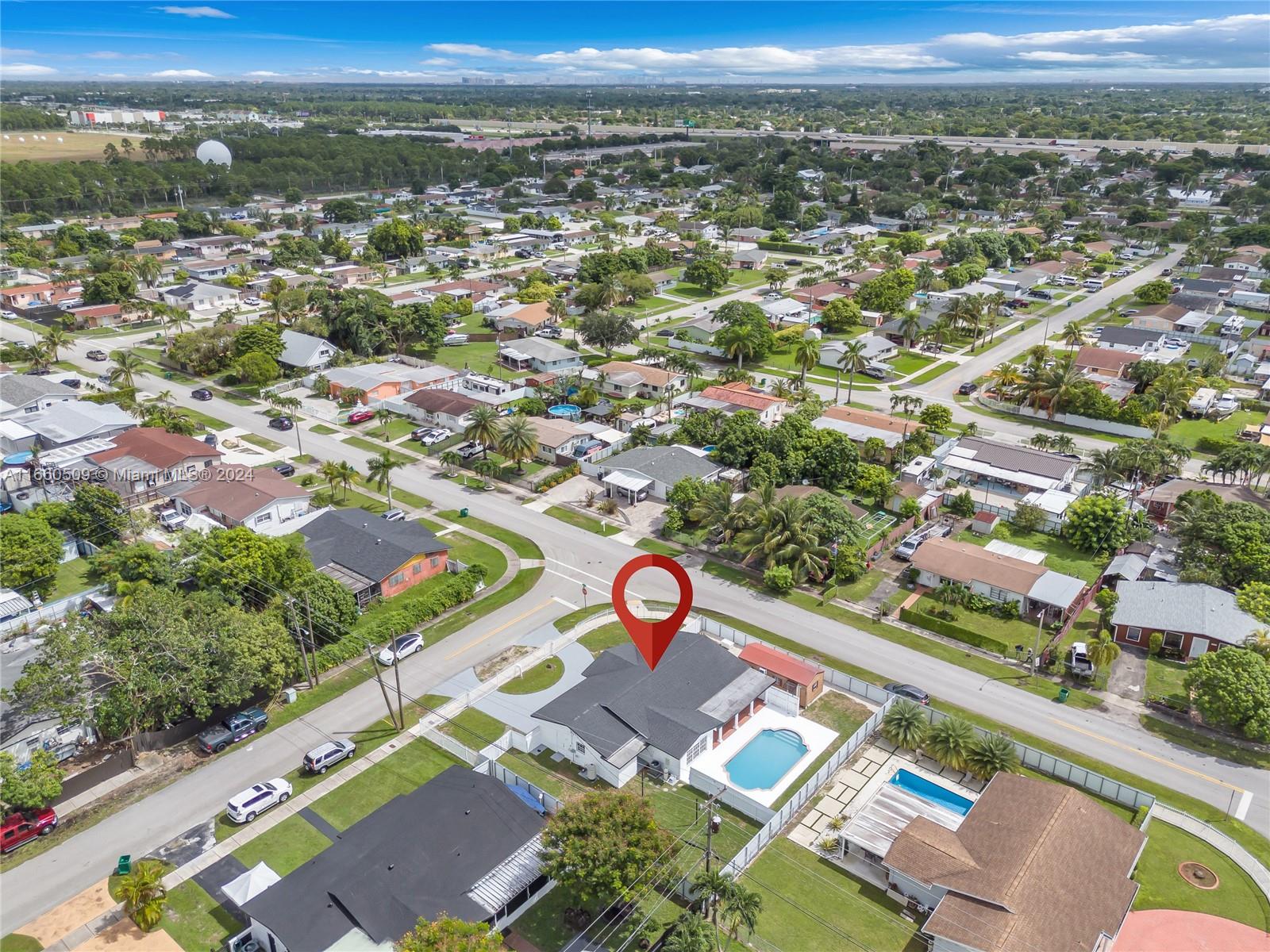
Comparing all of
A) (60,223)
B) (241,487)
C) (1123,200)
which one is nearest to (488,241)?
(60,223)

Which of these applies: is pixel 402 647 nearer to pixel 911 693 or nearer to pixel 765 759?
pixel 765 759

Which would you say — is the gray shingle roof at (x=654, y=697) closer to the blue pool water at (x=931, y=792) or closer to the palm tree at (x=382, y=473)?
the blue pool water at (x=931, y=792)

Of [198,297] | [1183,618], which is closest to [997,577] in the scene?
[1183,618]

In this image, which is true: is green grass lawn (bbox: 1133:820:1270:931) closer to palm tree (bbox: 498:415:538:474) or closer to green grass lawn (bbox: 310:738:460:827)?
green grass lawn (bbox: 310:738:460:827)

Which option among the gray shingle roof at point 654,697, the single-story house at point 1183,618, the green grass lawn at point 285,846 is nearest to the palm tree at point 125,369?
the green grass lawn at point 285,846

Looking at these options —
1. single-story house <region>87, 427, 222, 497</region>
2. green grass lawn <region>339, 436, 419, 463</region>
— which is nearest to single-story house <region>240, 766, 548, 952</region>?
single-story house <region>87, 427, 222, 497</region>

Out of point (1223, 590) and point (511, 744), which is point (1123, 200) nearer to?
point (1223, 590)
